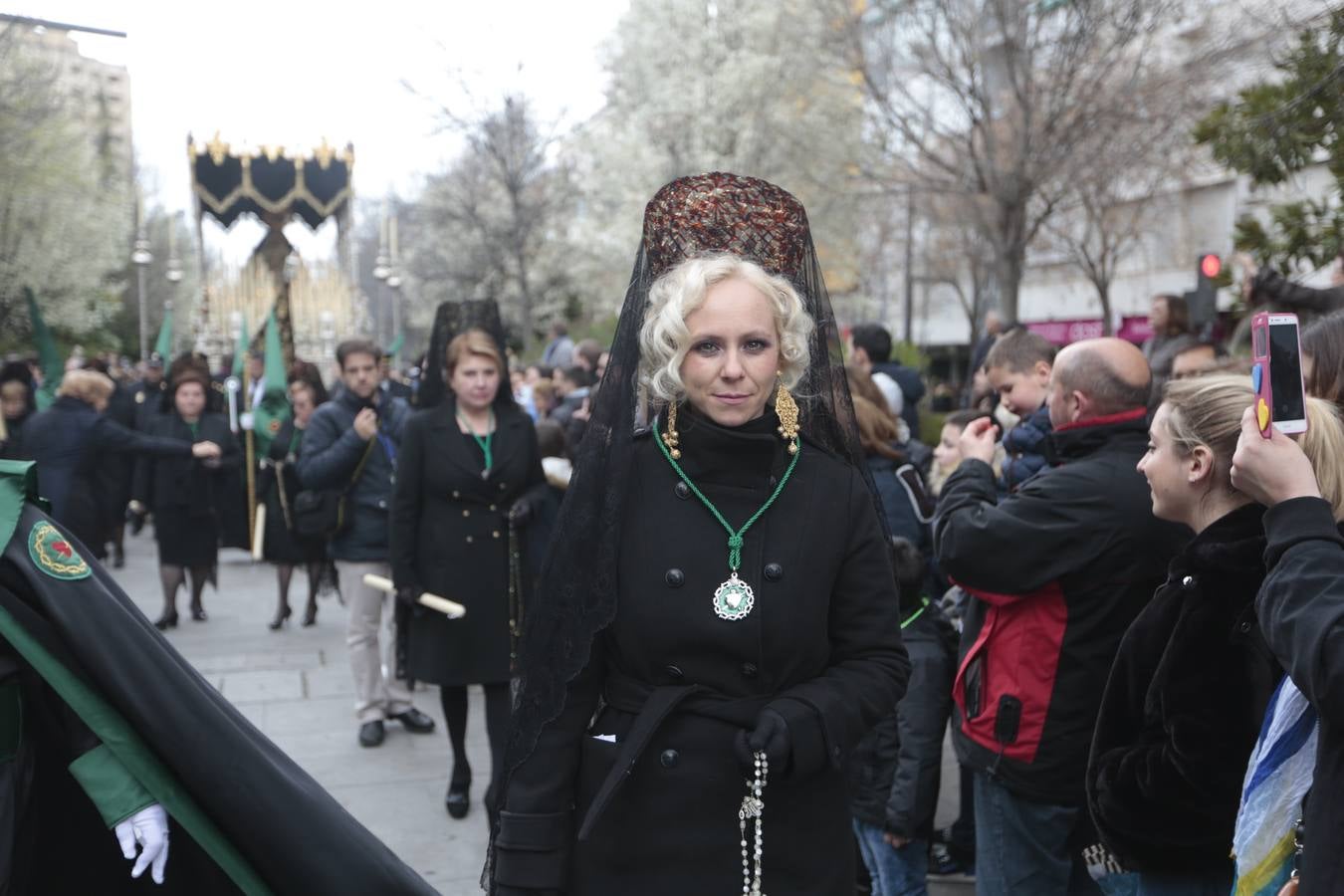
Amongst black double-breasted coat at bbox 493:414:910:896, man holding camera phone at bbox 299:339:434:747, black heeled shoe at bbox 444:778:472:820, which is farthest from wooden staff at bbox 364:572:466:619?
black double-breasted coat at bbox 493:414:910:896

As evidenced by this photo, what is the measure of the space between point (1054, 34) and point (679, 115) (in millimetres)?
13488

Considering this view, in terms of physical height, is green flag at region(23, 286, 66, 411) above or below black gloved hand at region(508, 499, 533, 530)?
above

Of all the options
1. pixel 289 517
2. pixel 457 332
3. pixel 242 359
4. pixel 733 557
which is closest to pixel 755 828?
pixel 733 557

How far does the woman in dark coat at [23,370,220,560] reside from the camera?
9.60m

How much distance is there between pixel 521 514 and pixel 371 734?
6.52 feet

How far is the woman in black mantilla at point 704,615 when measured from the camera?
2.53 m

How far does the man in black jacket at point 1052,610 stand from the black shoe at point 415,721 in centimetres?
417

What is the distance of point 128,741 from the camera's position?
2.75 metres

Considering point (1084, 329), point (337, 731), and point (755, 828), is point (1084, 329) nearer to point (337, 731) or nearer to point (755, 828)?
point (337, 731)

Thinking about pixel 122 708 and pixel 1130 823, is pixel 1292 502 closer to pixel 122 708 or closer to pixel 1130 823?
pixel 1130 823

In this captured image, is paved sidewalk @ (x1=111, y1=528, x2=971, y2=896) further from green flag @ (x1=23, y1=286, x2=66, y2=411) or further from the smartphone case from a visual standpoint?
green flag @ (x1=23, y1=286, x2=66, y2=411)

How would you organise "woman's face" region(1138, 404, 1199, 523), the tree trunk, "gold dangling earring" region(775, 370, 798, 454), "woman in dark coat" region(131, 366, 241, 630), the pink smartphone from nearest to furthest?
1. the pink smartphone
2. "gold dangling earring" region(775, 370, 798, 454)
3. "woman's face" region(1138, 404, 1199, 523)
4. "woman in dark coat" region(131, 366, 241, 630)
5. the tree trunk

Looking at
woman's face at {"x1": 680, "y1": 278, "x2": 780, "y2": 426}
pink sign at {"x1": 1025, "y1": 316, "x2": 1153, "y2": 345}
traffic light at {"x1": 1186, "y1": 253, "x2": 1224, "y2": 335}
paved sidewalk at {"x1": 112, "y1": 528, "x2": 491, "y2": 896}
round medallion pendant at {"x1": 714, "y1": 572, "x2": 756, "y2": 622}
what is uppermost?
pink sign at {"x1": 1025, "y1": 316, "x2": 1153, "y2": 345}

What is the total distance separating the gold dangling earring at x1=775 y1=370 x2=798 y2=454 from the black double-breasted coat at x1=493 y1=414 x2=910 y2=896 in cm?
4
